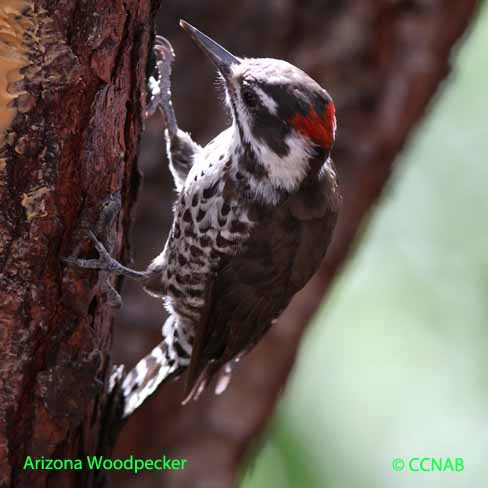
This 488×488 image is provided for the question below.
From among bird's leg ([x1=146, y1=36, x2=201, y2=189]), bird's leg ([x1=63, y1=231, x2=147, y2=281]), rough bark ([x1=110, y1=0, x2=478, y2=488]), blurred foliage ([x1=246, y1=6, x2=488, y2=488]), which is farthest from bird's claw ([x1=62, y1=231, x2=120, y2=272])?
blurred foliage ([x1=246, y1=6, x2=488, y2=488])

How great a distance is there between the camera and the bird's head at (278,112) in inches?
110

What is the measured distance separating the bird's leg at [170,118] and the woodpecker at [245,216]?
1cm

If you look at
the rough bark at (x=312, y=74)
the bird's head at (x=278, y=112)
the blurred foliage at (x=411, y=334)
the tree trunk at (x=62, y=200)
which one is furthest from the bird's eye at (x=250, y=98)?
the blurred foliage at (x=411, y=334)

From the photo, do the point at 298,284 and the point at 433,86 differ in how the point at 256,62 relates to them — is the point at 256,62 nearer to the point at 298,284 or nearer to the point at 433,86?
the point at 298,284

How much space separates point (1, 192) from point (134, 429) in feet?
6.89

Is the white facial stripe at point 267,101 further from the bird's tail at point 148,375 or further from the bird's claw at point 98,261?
the bird's tail at point 148,375

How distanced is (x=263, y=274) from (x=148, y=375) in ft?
1.82

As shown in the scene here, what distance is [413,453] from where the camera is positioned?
5602 millimetres

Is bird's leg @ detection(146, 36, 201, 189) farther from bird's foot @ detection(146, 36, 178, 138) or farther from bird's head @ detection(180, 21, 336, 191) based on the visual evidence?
bird's head @ detection(180, 21, 336, 191)

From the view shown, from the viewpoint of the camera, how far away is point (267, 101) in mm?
2842

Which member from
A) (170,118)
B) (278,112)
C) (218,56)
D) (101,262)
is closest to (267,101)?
(278,112)

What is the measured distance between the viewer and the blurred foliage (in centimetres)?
584

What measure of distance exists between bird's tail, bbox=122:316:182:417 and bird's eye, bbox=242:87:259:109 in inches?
36.3

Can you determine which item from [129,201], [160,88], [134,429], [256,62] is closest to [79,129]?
[129,201]
